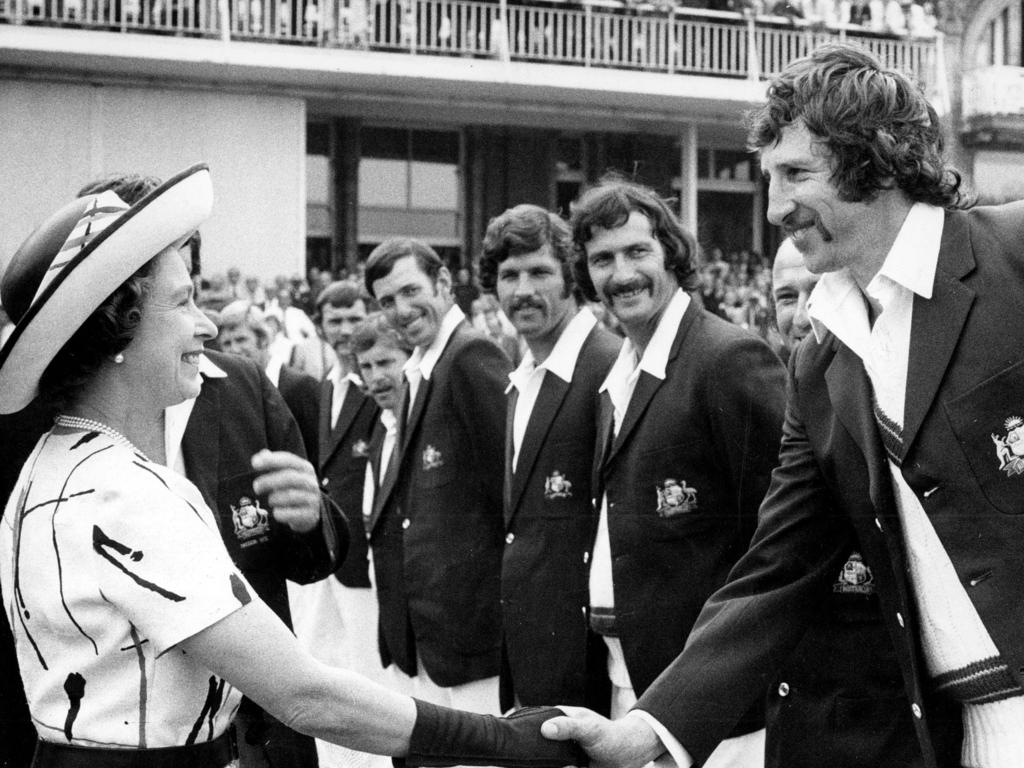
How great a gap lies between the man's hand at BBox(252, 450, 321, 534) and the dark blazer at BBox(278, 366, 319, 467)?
11.0ft

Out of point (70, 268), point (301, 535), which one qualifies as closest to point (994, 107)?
point (301, 535)

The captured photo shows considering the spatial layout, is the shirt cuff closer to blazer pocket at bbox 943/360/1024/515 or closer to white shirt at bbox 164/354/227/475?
blazer pocket at bbox 943/360/1024/515

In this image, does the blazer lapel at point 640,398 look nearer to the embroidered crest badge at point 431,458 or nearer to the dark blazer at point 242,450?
the dark blazer at point 242,450

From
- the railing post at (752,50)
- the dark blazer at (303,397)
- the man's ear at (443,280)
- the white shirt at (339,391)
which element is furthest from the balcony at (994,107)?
the man's ear at (443,280)

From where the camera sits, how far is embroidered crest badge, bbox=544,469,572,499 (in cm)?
453

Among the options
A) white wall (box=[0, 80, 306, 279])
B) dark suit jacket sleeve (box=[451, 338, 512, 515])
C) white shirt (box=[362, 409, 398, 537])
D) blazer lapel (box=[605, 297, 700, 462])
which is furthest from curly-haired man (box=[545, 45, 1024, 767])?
white wall (box=[0, 80, 306, 279])

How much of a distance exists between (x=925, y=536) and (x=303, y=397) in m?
Result: 4.29

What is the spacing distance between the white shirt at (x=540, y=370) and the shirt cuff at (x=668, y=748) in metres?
1.72

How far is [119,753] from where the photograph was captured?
223 cm

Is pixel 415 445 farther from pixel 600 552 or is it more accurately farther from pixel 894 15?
pixel 894 15

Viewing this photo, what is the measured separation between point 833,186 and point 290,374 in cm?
426

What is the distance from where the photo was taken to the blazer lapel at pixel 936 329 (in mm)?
2529

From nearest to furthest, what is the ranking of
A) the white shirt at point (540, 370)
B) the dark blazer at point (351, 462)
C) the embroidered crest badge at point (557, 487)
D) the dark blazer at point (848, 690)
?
the dark blazer at point (848, 690)
the embroidered crest badge at point (557, 487)
the white shirt at point (540, 370)
the dark blazer at point (351, 462)

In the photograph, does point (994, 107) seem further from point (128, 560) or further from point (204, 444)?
point (128, 560)
